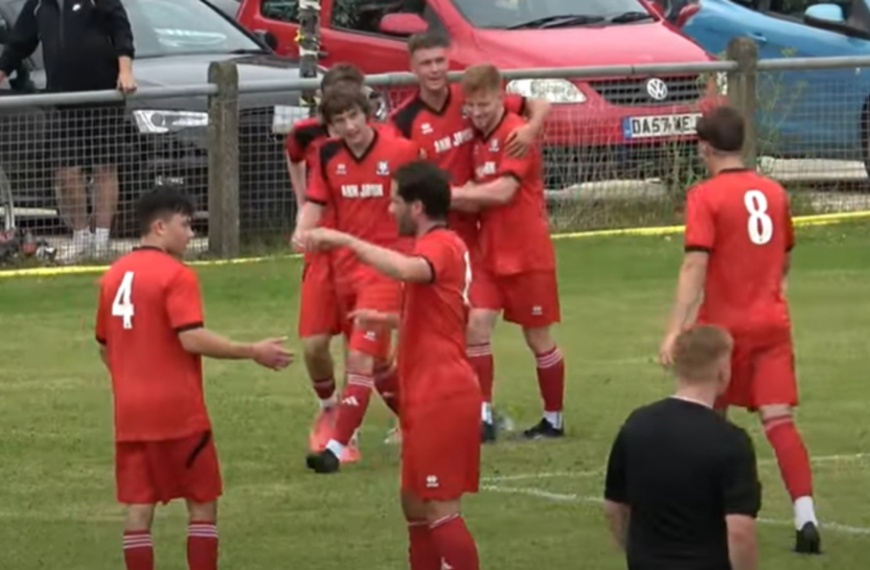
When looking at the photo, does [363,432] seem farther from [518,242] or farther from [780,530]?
[780,530]

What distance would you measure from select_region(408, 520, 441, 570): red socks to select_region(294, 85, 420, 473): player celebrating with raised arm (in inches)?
90.9

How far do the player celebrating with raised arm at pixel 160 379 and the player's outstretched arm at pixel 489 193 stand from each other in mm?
3091

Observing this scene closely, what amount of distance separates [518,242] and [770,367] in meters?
Answer: 2.59

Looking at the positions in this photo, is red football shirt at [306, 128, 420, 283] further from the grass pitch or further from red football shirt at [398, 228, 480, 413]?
red football shirt at [398, 228, 480, 413]

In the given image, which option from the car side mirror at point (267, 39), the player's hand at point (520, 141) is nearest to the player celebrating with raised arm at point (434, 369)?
the player's hand at point (520, 141)

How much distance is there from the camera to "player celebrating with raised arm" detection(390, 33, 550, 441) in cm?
1205

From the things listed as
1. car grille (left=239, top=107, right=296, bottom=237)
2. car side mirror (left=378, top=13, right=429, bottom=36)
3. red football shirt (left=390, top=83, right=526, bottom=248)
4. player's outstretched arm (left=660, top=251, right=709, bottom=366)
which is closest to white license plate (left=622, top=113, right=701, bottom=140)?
car side mirror (left=378, top=13, right=429, bottom=36)

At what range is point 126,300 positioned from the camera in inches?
354

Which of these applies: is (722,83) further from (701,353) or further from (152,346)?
(701,353)

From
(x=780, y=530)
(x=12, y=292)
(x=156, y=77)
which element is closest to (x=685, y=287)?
(x=780, y=530)

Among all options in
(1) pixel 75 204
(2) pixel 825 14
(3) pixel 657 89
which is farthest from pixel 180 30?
(2) pixel 825 14

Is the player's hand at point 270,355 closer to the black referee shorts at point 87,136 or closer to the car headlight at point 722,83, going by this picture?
the black referee shorts at point 87,136

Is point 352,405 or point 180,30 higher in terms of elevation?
point 352,405

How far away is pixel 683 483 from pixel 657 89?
40.6ft
